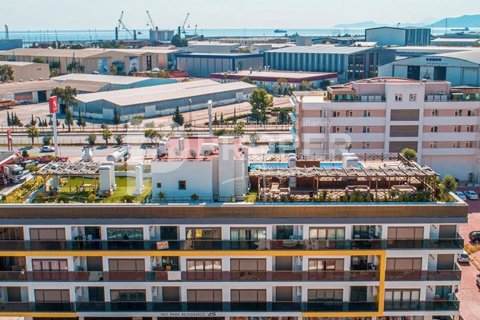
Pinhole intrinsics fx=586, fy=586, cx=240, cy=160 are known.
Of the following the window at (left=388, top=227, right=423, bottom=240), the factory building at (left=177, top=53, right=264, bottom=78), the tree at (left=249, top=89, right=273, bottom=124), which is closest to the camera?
the window at (left=388, top=227, right=423, bottom=240)

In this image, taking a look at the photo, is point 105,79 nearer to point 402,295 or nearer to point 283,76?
point 283,76

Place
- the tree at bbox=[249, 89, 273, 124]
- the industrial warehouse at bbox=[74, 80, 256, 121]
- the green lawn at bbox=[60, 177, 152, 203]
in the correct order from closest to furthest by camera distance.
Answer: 1. the green lawn at bbox=[60, 177, 152, 203]
2. the tree at bbox=[249, 89, 273, 124]
3. the industrial warehouse at bbox=[74, 80, 256, 121]

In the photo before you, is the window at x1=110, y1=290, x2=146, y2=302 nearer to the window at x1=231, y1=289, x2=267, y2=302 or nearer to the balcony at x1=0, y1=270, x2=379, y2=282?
the balcony at x1=0, y1=270, x2=379, y2=282

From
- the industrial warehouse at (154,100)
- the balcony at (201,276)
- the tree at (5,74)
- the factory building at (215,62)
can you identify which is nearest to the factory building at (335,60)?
the factory building at (215,62)

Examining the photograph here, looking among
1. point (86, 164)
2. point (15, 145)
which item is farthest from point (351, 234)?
point (15, 145)

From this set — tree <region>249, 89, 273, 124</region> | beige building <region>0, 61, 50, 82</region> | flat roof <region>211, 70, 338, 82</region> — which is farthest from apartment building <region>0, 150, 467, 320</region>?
beige building <region>0, 61, 50, 82</region>

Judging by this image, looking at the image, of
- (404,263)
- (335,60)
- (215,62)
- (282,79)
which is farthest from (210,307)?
(215,62)
